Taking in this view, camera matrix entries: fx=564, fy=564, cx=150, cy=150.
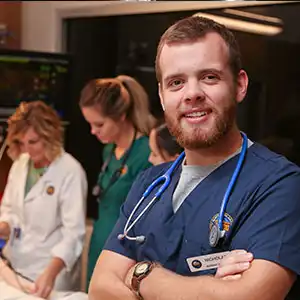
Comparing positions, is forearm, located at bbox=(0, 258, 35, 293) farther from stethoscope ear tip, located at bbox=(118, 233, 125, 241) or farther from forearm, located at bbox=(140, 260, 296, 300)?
forearm, located at bbox=(140, 260, 296, 300)

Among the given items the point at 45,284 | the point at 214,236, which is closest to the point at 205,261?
the point at 214,236

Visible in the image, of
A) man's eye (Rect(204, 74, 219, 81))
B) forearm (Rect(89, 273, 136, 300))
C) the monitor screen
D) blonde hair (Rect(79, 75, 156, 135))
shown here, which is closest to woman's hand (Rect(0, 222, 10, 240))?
blonde hair (Rect(79, 75, 156, 135))

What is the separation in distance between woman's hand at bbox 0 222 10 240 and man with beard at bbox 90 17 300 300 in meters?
1.03

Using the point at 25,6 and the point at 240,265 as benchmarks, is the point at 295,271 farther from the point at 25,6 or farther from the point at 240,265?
the point at 25,6

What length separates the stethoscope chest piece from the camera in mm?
1176

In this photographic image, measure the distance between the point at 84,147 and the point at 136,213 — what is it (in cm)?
190

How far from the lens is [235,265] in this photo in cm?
112

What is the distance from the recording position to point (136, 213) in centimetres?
138

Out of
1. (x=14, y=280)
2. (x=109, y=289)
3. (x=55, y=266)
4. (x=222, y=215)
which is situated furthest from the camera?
(x=55, y=266)

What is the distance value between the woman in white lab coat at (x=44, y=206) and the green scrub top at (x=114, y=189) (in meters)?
0.09

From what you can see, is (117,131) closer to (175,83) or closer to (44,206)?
(44,206)

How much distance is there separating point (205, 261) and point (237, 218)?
118 mm

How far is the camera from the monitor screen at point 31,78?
2826 millimetres

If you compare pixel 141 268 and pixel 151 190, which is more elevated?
pixel 151 190
